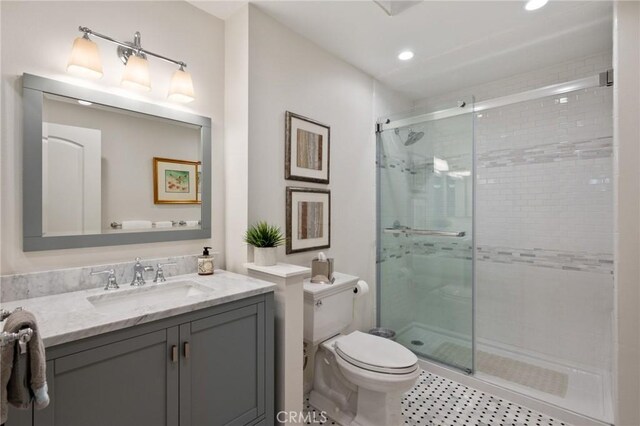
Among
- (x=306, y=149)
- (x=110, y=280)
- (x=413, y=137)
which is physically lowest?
(x=110, y=280)

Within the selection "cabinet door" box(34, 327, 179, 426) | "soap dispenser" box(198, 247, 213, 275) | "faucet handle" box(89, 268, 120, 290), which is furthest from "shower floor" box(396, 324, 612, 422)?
"faucet handle" box(89, 268, 120, 290)

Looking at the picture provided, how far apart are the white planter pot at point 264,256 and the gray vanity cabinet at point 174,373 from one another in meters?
0.24

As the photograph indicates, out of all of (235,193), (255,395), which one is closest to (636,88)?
(235,193)

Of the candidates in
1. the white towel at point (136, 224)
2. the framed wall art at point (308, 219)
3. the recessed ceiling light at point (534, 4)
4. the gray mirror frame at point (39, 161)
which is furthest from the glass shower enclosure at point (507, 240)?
the gray mirror frame at point (39, 161)

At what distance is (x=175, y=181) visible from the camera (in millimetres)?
1795

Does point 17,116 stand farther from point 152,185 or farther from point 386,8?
point 386,8

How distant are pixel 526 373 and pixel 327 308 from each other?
1.79 m

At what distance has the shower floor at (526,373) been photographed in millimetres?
2066

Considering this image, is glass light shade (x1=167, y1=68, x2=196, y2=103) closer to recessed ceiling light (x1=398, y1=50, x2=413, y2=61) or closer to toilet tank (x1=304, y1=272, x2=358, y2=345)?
toilet tank (x1=304, y1=272, x2=358, y2=345)

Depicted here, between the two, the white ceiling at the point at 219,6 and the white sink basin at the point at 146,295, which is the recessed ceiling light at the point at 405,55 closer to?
the white ceiling at the point at 219,6

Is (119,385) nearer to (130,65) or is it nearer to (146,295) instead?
(146,295)

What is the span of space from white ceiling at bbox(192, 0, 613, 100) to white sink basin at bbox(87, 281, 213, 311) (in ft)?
5.45

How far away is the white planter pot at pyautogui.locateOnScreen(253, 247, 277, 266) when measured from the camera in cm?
180

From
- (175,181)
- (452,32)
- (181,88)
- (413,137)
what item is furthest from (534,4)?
(175,181)
